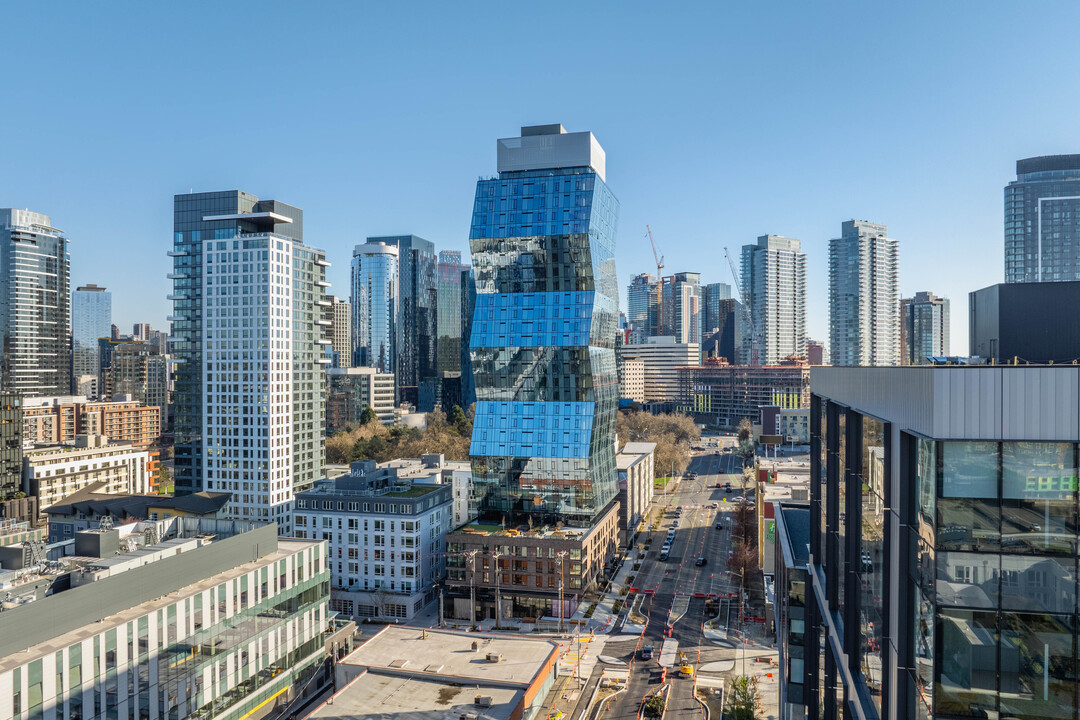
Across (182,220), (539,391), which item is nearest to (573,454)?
(539,391)

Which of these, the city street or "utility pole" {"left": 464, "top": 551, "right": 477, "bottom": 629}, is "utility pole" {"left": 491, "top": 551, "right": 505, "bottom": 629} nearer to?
"utility pole" {"left": 464, "top": 551, "right": 477, "bottom": 629}

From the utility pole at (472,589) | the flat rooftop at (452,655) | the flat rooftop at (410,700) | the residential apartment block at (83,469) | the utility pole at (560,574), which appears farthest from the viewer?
the residential apartment block at (83,469)

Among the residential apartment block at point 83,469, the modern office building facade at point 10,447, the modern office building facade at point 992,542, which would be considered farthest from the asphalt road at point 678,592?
the modern office building facade at point 10,447

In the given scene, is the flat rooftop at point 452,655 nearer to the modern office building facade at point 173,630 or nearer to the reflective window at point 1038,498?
the modern office building facade at point 173,630

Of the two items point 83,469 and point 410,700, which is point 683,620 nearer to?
point 410,700

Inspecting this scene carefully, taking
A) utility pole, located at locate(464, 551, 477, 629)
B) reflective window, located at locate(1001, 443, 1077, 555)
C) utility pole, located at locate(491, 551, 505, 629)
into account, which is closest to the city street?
utility pole, located at locate(491, 551, 505, 629)

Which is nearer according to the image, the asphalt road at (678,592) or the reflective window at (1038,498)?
the reflective window at (1038,498)

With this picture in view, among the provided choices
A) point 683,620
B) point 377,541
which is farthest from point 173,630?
point 683,620
